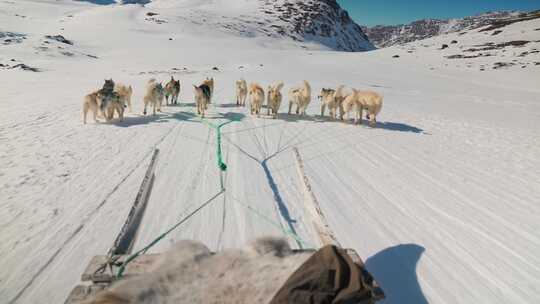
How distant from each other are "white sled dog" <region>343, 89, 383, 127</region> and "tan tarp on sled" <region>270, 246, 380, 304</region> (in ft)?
28.8

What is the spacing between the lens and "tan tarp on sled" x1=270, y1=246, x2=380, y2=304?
2.46 m

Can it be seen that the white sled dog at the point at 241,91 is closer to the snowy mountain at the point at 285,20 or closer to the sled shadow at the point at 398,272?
the sled shadow at the point at 398,272

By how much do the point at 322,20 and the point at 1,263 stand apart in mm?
116888

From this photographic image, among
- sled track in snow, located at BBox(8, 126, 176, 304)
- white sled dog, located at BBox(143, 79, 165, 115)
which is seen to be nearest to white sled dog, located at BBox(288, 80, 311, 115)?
white sled dog, located at BBox(143, 79, 165, 115)

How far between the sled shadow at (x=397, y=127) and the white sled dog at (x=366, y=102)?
0.39 metres

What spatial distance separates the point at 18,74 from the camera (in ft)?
70.3

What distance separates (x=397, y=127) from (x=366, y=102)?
1.49 meters

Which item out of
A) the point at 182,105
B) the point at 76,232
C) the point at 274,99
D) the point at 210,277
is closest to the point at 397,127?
the point at 274,99

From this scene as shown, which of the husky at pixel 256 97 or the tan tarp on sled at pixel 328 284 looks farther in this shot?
the husky at pixel 256 97

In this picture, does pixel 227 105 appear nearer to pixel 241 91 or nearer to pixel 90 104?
pixel 241 91

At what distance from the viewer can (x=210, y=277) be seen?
2.72m

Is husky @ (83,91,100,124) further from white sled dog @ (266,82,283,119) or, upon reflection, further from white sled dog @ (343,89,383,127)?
white sled dog @ (343,89,383,127)

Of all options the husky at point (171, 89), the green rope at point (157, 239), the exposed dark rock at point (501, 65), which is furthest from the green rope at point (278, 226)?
the exposed dark rock at point (501, 65)

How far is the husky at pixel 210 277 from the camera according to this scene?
2420mm
